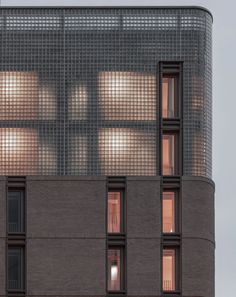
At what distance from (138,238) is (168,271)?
235 cm

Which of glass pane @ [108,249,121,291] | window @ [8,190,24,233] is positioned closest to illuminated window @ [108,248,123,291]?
glass pane @ [108,249,121,291]

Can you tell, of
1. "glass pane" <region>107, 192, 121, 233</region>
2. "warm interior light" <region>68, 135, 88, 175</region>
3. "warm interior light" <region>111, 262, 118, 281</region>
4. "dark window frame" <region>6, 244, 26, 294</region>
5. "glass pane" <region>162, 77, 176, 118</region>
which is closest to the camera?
"dark window frame" <region>6, 244, 26, 294</region>

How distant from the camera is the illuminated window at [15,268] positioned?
75.6 metres

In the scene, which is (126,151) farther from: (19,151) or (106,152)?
(19,151)

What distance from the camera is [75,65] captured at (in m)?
77.6

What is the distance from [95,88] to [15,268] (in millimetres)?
10221

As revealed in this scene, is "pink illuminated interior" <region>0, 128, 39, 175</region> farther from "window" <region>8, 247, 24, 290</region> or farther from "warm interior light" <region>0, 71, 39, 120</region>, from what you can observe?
"window" <region>8, 247, 24, 290</region>

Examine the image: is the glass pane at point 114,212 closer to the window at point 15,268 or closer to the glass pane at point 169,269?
the glass pane at point 169,269

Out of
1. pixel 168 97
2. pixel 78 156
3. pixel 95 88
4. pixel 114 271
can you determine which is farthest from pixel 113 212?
pixel 168 97

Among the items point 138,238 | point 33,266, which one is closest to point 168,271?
point 138,238

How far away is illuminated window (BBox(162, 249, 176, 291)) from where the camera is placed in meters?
75.9

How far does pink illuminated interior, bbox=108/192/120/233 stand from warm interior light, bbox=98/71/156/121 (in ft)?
13.4

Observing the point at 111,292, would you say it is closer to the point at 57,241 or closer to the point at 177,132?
the point at 57,241

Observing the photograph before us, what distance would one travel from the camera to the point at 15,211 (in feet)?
251
